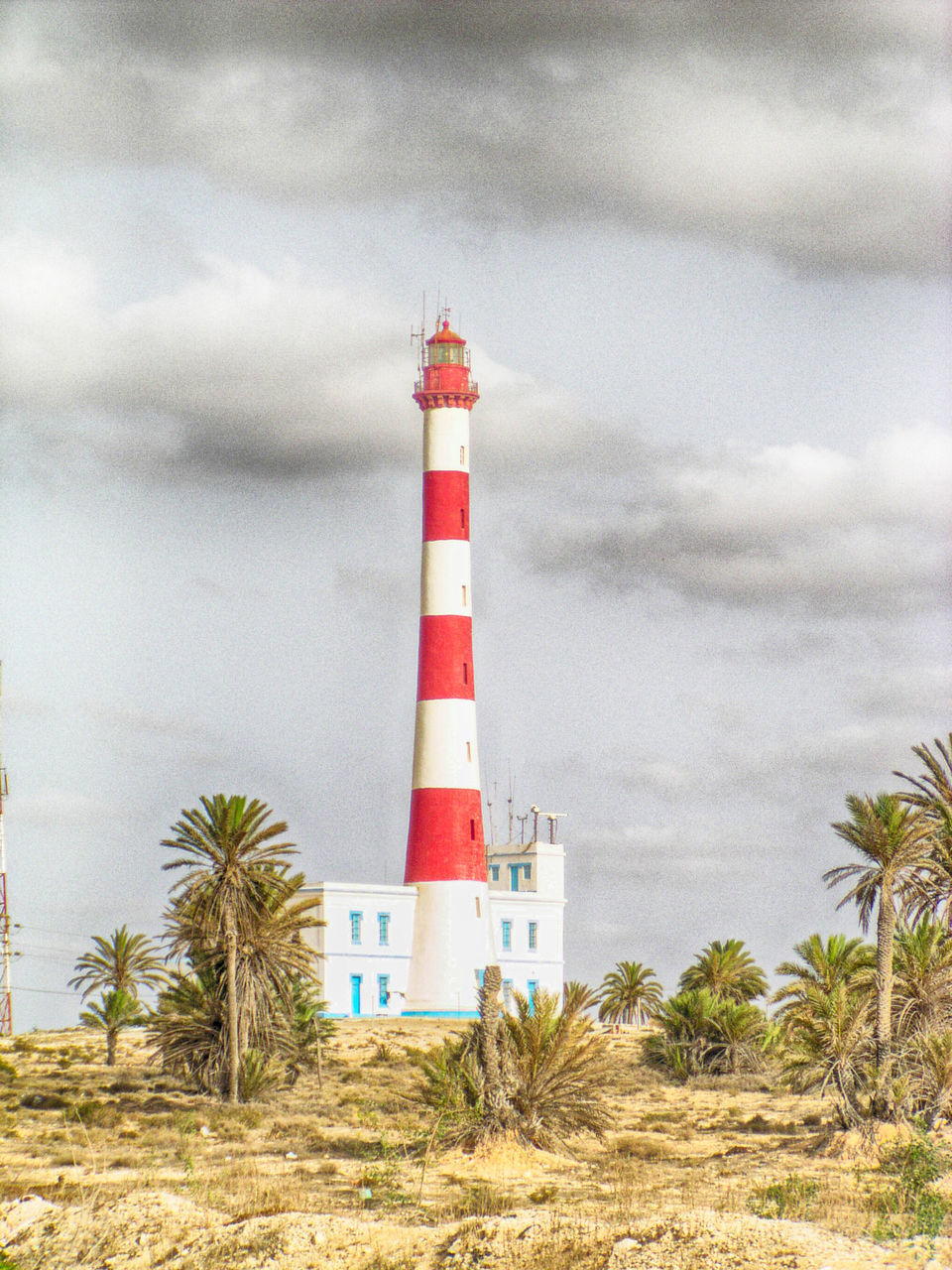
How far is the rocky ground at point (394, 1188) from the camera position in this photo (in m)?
18.9

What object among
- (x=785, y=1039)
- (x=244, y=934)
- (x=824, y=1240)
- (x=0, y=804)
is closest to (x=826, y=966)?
(x=785, y=1039)

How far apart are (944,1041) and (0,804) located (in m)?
34.3

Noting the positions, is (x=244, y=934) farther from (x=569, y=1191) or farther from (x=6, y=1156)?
(x=569, y=1191)

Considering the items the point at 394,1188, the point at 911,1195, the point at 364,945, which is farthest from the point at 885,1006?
the point at 364,945

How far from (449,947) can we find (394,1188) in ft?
125

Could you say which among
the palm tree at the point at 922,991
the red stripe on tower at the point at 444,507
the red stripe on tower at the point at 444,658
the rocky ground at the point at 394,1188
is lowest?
the rocky ground at the point at 394,1188

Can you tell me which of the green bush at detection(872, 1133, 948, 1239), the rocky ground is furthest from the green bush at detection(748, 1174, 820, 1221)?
the green bush at detection(872, 1133, 948, 1239)

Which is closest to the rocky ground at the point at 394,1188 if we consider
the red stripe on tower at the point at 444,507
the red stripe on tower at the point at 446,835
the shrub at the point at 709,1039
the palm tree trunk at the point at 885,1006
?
the palm tree trunk at the point at 885,1006

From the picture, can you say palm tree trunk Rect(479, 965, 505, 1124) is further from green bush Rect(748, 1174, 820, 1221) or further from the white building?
the white building

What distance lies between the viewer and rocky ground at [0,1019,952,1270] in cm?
1889

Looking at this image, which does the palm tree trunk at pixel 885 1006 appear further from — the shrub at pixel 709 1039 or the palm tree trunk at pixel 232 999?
the shrub at pixel 709 1039

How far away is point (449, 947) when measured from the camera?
6147 cm

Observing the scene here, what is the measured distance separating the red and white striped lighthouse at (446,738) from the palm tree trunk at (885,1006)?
2885 centimetres

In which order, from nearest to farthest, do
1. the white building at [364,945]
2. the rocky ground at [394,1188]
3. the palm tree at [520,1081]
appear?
the rocky ground at [394,1188], the palm tree at [520,1081], the white building at [364,945]
